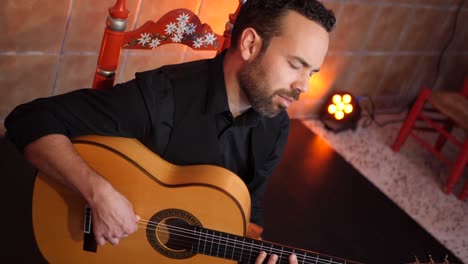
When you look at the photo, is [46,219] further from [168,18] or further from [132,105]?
[168,18]

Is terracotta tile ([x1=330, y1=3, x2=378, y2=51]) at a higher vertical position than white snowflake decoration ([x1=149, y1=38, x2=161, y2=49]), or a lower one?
lower

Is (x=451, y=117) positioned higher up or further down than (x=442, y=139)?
higher up

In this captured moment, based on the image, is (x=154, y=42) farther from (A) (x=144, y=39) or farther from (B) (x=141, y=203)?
(B) (x=141, y=203)

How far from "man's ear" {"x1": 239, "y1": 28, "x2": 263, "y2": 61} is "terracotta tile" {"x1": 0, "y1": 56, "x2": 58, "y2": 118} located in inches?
37.5

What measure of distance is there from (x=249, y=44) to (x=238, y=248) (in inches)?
22.4

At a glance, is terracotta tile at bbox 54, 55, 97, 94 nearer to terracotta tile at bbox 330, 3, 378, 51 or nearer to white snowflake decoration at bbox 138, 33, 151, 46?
white snowflake decoration at bbox 138, 33, 151, 46

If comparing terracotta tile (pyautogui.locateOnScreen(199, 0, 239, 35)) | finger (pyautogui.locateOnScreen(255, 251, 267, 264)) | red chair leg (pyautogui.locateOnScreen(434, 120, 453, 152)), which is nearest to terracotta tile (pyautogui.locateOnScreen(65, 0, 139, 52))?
terracotta tile (pyautogui.locateOnScreen(199, 0, 239, 35))

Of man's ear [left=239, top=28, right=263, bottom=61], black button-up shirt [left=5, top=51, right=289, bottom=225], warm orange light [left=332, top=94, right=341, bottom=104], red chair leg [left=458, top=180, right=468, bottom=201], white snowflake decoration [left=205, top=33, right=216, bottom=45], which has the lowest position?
red chair leg [left=458, top=180, right=468, bottom=201]

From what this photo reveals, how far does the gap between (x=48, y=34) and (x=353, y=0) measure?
165 cm

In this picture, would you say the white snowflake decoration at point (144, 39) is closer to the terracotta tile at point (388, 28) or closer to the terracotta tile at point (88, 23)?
the terracotta tile at point (88, 23)

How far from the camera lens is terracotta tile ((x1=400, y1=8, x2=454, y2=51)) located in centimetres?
361

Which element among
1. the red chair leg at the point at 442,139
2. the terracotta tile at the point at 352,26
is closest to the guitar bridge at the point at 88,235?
the terracotta tile at the point at 352,26

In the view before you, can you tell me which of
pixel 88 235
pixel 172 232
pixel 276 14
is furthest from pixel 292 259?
pixel 276 14

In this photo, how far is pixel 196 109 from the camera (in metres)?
1.74
